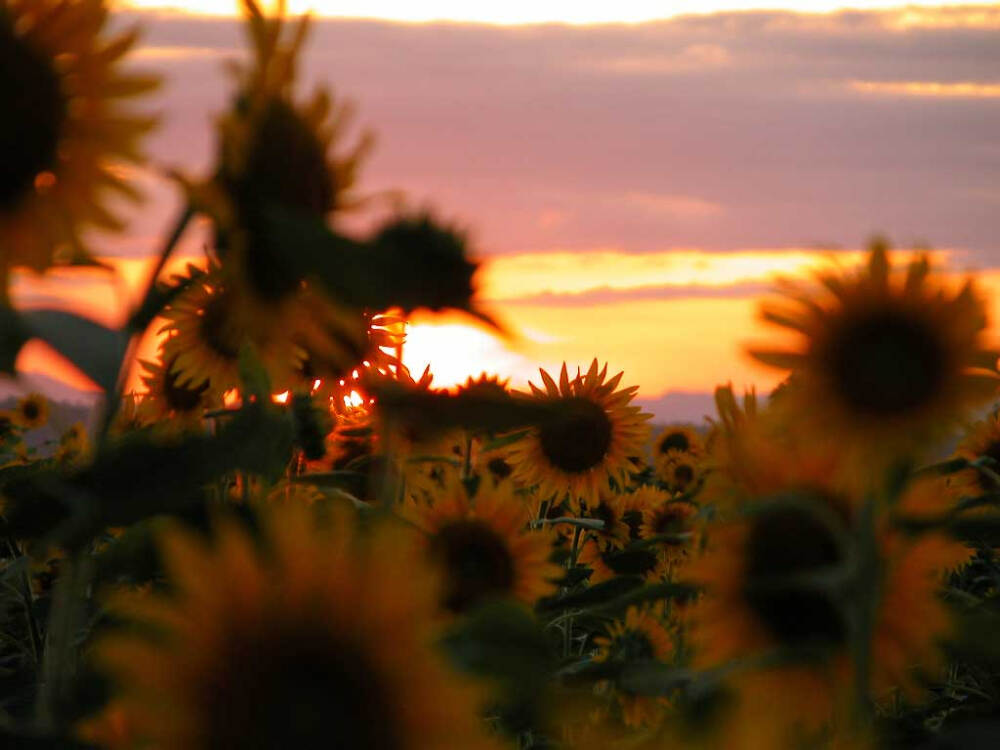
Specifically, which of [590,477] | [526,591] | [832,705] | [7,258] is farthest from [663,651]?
[590,477]

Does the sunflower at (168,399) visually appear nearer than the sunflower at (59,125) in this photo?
No

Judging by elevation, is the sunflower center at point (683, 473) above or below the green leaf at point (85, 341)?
above

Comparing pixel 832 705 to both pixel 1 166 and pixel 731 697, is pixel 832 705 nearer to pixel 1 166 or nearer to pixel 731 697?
pixel 731 697

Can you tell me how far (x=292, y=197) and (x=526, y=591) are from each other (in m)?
1.89

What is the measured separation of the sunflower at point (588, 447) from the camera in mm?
6133

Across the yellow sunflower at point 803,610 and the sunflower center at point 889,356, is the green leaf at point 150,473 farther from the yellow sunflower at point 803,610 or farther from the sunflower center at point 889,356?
the sunflower center at point 889,356

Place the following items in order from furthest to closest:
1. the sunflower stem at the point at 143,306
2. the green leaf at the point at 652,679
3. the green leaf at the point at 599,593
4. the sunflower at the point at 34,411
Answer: the sunflower at the point at 34,411
the green leaf at the point at 599,593
the green leaf at the point at 652,679
the sunflower stem at the point at 143,306

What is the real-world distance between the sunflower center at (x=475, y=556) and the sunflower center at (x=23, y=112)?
56.1 inches

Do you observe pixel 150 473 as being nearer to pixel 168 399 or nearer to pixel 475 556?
pixel 475 556

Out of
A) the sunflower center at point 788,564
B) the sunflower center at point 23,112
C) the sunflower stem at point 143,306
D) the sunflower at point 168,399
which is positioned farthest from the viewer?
the sunflower at point 168,399

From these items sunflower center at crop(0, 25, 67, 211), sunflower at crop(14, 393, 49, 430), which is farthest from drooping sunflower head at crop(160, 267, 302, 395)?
sunflower at crop(14, 393, 49, 430)

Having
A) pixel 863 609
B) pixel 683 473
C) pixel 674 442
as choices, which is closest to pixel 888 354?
pixel 863 609

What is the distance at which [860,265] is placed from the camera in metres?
1.96

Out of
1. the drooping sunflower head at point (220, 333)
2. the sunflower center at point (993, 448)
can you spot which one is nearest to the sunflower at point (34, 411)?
the drooping sunflower head at point (220, 333)
